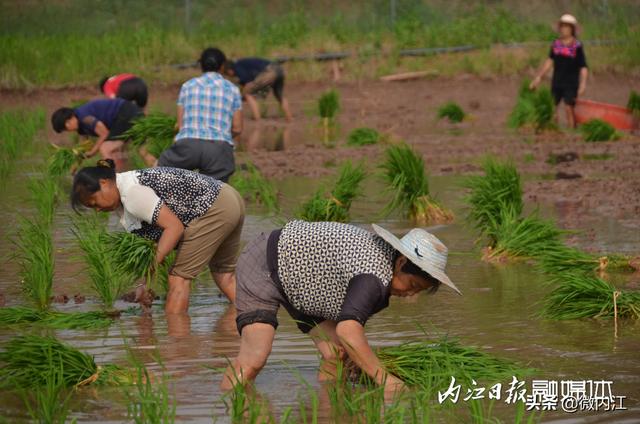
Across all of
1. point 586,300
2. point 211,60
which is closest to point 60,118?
point 211,60

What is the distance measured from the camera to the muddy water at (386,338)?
18.2ft

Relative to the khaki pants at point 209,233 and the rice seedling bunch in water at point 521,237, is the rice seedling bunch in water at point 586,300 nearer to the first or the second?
the rice seedling bunch in water at point 521,237

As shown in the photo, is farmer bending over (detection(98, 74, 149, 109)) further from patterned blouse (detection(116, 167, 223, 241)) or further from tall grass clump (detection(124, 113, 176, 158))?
patterned blouse (detection(116, 167, 223, 241))

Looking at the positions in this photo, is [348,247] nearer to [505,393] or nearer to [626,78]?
[505,393]

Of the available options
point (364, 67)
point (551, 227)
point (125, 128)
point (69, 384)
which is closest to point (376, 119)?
point (364, 67)

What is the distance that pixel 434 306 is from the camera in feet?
24.5

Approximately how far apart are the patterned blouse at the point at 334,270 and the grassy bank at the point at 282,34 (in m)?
16.4

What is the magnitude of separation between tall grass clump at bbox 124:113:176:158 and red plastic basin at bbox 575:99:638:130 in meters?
6.59

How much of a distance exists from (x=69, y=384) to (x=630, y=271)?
380 centimetres

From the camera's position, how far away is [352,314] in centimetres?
517

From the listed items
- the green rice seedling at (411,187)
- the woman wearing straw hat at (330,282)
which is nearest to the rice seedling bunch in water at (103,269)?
the woman wearing straw hat at (330,282)

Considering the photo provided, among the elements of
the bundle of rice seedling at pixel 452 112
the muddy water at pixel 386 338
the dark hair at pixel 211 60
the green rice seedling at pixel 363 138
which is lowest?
the bundle of rice seedling at pixel 452 112

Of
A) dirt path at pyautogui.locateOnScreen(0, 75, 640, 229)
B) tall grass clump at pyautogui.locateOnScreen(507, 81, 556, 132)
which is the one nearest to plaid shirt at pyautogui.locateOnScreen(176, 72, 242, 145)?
dirt path at pyautogui.locateOnScreen(0, 75, 640, 229)

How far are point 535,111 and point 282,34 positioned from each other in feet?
29.7
